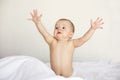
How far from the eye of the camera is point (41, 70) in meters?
1.01

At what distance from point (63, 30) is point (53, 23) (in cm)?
20

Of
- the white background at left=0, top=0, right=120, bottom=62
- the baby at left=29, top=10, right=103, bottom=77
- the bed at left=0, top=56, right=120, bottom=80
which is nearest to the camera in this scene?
the bed at left=0, top=56, right=120, bottom=80

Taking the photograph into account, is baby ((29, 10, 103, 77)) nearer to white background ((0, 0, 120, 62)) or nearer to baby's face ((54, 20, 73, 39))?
baby's face ((54, 20, 73, 39))

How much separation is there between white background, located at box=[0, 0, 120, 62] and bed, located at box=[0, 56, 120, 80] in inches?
3.4

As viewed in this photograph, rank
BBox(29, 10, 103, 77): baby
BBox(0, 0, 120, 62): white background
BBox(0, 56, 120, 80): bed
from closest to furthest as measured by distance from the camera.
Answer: BBox(0, 56, 120, 80): bed < BBox(29, 10, 103, 77): baby < BBox(0, 0, 120, 62): white background

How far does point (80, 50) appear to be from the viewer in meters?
1.36

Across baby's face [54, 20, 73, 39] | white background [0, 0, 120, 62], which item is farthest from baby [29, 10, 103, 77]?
white background [0, 0, 120, 62]

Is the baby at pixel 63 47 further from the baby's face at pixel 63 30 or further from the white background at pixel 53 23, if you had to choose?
the white background at pixel 53 23

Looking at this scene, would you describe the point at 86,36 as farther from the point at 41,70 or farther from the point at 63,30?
the point at 41,70

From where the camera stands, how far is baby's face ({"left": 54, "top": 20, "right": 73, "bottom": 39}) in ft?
3.81

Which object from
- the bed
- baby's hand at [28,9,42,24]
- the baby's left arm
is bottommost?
the bed

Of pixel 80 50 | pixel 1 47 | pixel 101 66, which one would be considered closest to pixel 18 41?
pixel 1 47

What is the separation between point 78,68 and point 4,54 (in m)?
0.37

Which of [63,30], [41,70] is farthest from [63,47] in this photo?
[41,70]
